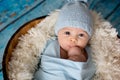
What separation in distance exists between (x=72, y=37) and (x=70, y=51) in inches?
1.8

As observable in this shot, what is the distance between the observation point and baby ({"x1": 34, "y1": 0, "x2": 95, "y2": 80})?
0.79 metres

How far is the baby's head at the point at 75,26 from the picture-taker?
813 millimetres

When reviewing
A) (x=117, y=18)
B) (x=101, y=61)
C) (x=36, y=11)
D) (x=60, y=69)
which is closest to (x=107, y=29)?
(x=101, y=61)

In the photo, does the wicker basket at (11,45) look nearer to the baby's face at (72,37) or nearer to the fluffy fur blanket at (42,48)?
the fluffy fur blanket at (42,48)

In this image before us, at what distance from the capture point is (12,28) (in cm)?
120

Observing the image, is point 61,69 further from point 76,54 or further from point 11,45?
point 11,45

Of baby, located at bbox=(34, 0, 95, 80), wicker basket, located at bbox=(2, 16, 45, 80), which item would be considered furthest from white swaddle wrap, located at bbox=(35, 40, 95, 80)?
wicker basket, located at bbox=(2, 16, 45, 80)

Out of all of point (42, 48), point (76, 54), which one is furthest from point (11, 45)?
point (76, 54)

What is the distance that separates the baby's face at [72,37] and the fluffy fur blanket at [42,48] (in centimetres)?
7

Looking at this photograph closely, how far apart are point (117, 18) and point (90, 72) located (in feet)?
1.68

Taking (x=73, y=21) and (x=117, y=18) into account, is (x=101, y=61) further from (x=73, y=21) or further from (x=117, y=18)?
(x=117, y=18)

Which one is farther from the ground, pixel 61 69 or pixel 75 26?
pixel 75 26

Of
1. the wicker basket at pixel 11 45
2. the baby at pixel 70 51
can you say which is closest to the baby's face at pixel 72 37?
the baby at pixel 70 51

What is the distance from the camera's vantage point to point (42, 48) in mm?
877
